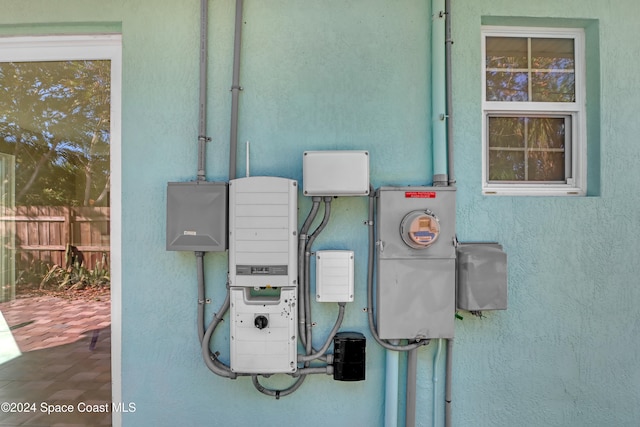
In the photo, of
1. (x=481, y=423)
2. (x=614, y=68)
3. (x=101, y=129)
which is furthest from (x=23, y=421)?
(x=614, y=68)

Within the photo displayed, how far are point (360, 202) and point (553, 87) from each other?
62.4 inches

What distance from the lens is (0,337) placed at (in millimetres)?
2066

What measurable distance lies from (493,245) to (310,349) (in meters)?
1.30

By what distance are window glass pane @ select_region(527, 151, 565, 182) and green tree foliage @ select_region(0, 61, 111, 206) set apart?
2.93 meters

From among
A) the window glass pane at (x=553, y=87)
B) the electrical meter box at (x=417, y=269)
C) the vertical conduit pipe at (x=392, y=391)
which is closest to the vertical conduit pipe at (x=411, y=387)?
the vertical conduit pipe at (x=392, y=391)

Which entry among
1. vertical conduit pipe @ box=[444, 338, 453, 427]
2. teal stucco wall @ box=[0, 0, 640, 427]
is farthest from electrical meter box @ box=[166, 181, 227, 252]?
vertical conduit pipe @ box=[444, 338, 453, 427]

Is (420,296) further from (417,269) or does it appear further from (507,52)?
(507,52)

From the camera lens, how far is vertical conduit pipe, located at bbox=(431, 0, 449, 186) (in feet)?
5.61

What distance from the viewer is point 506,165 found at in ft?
6.19

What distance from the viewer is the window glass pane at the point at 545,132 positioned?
1.89m

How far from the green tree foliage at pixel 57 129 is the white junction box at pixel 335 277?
160 centimetres

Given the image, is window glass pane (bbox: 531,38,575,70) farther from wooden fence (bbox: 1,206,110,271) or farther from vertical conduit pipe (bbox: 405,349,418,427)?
wooden fence (bbox: 1,206,110,271)

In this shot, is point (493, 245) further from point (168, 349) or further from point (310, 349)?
point (168, 349)

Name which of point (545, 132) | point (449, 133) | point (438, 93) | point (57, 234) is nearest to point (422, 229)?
point (449, 133)
